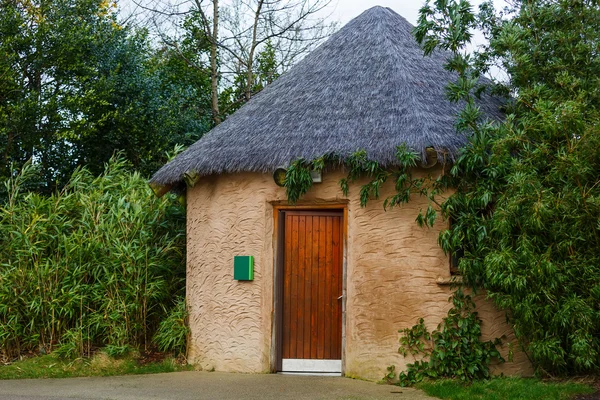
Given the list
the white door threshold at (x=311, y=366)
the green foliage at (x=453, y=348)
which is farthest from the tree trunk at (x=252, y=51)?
the green foliage at (x=453, y=348)

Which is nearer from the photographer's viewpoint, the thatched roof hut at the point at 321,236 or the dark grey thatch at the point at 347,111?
the thatched roof hut at the point at 321,236

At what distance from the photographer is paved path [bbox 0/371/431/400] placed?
26.6ft

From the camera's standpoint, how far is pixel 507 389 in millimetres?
7832

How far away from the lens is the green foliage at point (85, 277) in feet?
35.3

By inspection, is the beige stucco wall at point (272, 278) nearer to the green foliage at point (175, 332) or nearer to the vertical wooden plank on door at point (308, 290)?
the green foliage at point (175, 332)

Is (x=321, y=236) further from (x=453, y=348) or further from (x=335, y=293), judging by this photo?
(x=453, y=348)

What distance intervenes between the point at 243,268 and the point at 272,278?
42cm

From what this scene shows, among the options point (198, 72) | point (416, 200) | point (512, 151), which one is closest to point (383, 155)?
point (416, 200)

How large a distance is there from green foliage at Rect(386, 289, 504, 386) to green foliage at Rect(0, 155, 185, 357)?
403 centimetres

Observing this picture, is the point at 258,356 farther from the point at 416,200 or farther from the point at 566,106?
the point at 566,106

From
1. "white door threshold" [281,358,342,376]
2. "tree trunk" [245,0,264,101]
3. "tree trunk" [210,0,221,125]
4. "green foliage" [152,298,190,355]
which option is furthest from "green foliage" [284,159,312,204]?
"tree trunk" [245,0,264,101]

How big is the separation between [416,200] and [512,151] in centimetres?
123

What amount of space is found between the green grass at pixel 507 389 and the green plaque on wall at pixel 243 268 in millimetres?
2643

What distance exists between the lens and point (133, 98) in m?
17.4
